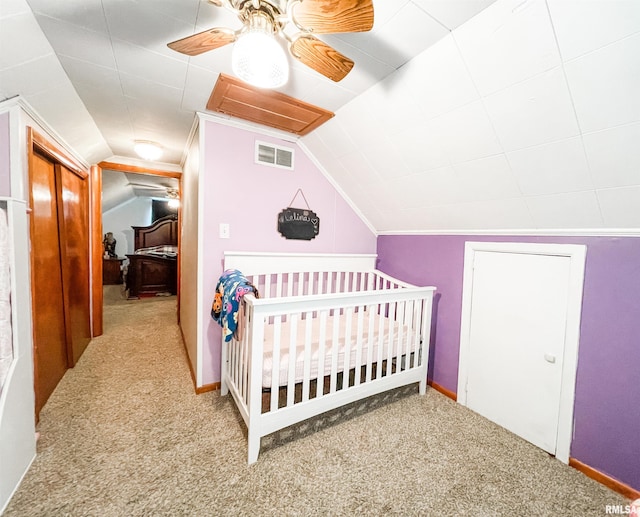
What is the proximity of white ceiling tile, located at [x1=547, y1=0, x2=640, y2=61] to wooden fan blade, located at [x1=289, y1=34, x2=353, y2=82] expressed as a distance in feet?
2.45

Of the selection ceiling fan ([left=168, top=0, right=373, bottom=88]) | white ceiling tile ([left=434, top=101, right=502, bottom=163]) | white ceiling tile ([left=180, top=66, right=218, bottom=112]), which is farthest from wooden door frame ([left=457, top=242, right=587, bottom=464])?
white ceiling tile ([left=180, top=66, right=218, bottom=112])

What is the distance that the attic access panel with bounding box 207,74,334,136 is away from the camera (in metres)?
1.66

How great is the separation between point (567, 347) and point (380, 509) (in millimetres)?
1370

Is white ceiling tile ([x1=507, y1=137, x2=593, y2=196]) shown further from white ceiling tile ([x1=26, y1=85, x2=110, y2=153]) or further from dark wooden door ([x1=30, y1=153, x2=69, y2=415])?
dark wooden door ([x1=30, y1=153, x2=69, y2=415])

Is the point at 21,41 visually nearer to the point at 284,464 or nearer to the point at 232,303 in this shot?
the point at 232,303

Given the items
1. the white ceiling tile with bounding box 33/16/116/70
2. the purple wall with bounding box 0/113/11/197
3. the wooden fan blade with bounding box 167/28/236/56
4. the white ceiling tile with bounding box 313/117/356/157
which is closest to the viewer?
the wooden fan blade with bounding box 167/28/236/56

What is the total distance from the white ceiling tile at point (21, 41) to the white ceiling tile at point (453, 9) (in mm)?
1637

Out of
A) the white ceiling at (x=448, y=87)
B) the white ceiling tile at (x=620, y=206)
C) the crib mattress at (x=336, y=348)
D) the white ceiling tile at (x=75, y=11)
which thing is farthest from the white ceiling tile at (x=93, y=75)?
the white ceiling tile at (x=620, y=206)

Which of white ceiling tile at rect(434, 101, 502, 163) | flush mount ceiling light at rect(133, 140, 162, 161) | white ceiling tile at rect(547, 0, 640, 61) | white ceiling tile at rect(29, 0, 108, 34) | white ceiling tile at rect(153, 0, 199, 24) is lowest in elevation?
white ceiling tile at rect(434, 101, 502, 163)

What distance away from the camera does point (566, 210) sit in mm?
1489

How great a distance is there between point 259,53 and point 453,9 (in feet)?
2.65

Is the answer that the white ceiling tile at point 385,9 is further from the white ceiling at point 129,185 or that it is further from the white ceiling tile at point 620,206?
the white ceiling at point 129,185

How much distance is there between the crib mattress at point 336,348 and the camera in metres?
1.57

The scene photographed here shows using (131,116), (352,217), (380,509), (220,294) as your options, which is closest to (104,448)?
(220,294)
